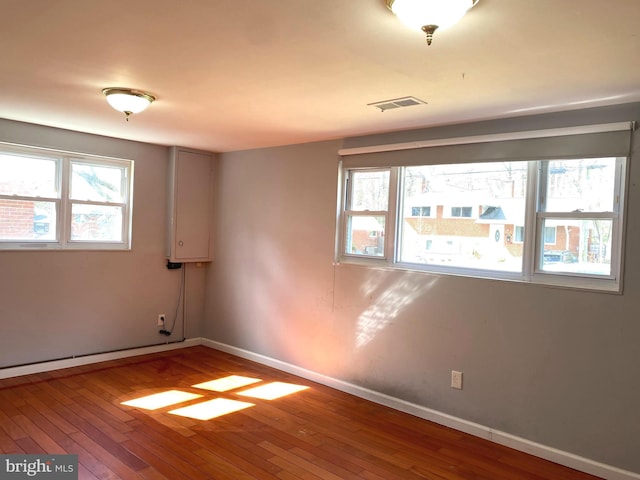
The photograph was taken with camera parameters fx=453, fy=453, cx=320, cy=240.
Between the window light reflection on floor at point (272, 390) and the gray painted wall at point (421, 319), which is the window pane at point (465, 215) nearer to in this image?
the gray painted wall at point (421, 319)

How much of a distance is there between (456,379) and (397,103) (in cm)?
203

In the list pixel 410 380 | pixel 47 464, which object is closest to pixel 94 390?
pixel 47 464

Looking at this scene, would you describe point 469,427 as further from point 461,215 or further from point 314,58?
point 314,58

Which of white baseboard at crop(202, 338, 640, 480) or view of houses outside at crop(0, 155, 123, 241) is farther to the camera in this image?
view of houses outside at crop(0, 155, 123, 241)

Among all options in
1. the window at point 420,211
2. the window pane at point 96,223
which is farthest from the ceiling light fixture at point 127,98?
the window at point 420,211

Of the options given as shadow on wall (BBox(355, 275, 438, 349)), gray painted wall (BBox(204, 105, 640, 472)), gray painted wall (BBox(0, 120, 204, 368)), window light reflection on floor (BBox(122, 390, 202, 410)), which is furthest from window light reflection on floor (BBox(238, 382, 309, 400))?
gray painted wall (BBox(0, 120, 204, 368))

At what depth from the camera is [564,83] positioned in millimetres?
2412

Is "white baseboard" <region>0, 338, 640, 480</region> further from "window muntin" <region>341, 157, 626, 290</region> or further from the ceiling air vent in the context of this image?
the ceiling air vent

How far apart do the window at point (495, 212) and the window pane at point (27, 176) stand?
2.76 meters

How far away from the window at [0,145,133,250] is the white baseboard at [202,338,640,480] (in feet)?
6.79

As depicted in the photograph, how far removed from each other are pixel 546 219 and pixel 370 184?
1501 millimetres

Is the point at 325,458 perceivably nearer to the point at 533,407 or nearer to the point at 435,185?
the point at 533,407

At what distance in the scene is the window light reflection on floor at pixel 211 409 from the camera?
133 inches

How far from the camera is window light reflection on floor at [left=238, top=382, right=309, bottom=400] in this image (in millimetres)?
3818
